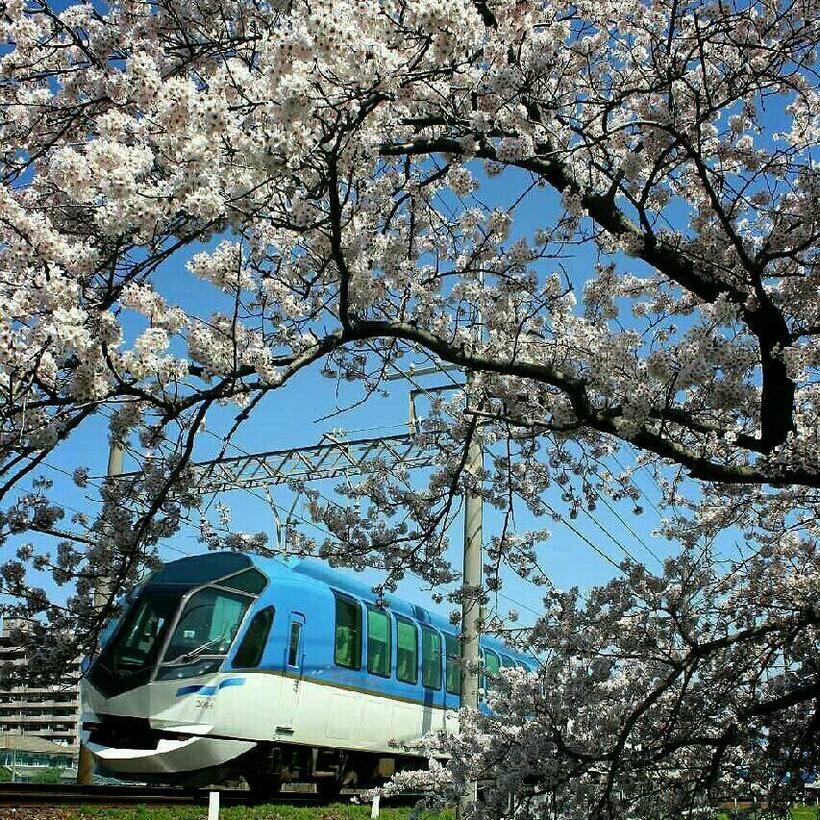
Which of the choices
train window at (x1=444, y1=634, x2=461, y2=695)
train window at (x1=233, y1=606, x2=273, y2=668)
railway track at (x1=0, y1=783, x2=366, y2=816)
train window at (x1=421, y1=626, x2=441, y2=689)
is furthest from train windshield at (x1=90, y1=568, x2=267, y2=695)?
train window at (x1=444, y1=634, x2=461, y2=695)

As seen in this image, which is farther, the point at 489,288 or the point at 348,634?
the point at 348,634

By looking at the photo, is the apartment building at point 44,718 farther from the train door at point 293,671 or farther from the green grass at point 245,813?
the green grass at point 245,813

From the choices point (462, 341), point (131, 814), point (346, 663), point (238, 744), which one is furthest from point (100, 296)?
point (346, 663)

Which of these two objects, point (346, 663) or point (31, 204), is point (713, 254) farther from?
point (346, 663)

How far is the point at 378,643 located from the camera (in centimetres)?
1350

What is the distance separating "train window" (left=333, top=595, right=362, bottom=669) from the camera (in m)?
12.4

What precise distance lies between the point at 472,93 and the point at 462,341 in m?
1.87

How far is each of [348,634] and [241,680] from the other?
2.56 m

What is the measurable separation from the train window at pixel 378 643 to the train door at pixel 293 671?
1787 millimetres

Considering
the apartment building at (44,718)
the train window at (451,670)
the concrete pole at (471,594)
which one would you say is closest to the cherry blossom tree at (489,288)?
the concrete pole at (471,594)

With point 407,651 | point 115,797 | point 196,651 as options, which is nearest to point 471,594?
point 196,651

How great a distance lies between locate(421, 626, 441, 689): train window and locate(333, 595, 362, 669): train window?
2.26 metres

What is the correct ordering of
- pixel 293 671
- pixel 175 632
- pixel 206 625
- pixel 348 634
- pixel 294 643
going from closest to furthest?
pixel 175 632, pixel 206 625, pixel 293 671, pixel 294 643, pixel 348 634

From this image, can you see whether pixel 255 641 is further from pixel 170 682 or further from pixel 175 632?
pixel 170 682
